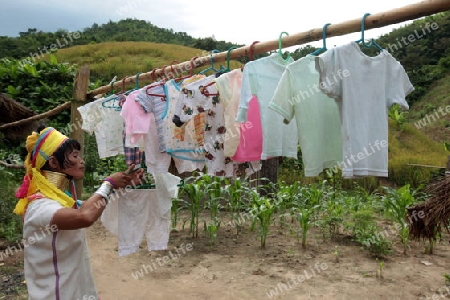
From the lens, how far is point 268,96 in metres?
1.90

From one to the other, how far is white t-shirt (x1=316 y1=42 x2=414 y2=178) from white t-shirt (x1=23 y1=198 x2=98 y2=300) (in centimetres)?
124

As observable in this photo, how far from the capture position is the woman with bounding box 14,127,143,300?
1578 millimetres

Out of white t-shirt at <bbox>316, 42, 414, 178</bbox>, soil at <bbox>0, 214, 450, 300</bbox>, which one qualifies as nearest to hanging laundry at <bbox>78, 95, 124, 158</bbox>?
soil at <bbox>0, 214, 450, 300</bbox>

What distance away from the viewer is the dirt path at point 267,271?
3.34m

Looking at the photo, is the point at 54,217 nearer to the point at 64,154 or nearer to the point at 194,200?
the point at 64,154

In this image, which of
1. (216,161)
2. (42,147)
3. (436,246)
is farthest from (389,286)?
(42,147)

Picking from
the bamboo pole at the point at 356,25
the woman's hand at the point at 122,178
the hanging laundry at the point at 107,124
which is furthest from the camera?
the hanging laundry at the point at 107,124

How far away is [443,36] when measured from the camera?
12.6 m

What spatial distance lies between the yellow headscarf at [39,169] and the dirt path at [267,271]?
2004 millimetres

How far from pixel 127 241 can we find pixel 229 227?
9.16 ft

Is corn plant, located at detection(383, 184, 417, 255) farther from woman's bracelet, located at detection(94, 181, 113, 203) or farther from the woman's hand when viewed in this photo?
woman's bracelet, located at detection(94, 181, 113, 203)

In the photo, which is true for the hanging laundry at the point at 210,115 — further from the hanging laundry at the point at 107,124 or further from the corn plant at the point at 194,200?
the corn plant at the point at 194,200

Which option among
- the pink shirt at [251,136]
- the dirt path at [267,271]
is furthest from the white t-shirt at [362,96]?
the dirt path at [267,271]

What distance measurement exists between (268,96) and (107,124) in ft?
4.90
